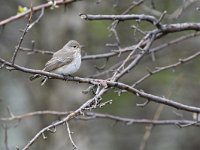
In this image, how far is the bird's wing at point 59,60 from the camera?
18.8ft

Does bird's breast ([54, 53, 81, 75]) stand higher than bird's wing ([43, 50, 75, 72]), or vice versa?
bird's wing ([43, 50, 75, 72])

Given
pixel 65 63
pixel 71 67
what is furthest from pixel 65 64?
pixel 71 67

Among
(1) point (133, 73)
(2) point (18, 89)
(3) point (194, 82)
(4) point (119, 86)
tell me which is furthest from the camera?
(2) point (18, 89)

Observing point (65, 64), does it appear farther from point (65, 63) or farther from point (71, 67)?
point (71, 67)

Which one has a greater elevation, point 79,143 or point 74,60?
point 74,60

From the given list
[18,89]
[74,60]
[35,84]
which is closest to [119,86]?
[74,60]

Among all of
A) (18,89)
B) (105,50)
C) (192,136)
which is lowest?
(192,136)

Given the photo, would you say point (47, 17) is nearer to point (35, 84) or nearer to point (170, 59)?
point (35, 84)

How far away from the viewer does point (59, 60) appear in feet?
19.0

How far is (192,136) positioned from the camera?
1034 cm

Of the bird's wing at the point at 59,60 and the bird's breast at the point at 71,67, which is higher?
the bird's wing at the point at 59,60

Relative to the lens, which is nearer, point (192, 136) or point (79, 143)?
point (79, 143)

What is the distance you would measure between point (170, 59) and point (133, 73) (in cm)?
74

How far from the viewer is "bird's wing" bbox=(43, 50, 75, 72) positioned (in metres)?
5.74
